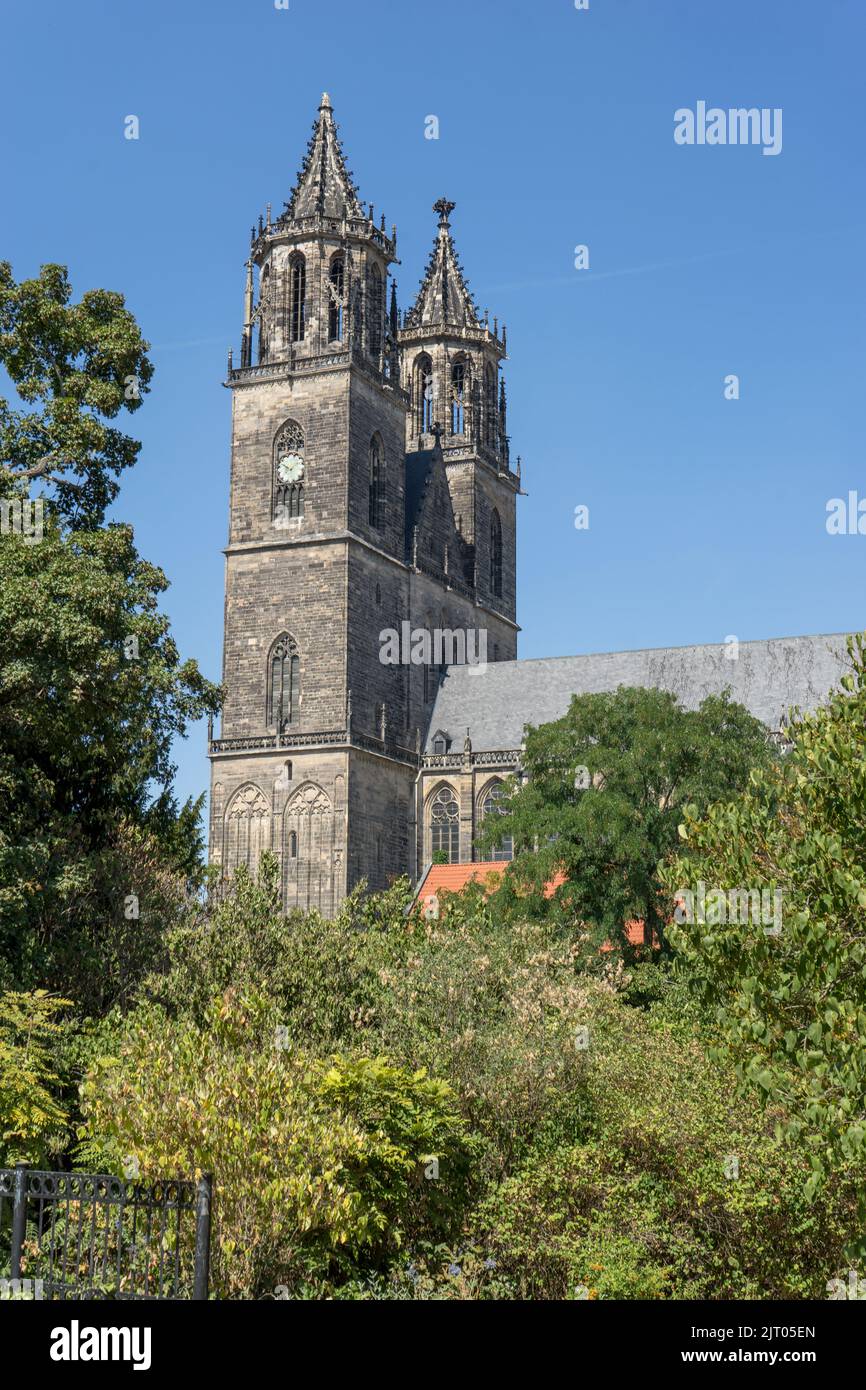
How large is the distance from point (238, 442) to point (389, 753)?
1197cm

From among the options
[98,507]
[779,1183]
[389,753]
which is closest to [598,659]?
[389,753]

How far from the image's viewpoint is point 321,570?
50.7 m

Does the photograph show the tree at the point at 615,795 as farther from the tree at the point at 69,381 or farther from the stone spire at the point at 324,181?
the stone spire at the point at 324,181

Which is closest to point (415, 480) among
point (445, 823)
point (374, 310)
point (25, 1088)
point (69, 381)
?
point (374, 310)

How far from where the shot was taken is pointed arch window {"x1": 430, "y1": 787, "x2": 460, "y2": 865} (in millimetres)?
53188

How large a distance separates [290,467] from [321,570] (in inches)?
162

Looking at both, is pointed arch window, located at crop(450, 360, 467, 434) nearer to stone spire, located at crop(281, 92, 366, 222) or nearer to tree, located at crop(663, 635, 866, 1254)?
stone spire, located at crop(281, 92, 366, 222)

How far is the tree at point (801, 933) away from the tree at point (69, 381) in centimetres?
1286

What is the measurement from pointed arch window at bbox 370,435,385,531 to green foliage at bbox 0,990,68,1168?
117ft

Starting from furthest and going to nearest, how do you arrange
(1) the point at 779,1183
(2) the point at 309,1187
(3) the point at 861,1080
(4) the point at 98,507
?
1. (4) the point at 98,507
2. (1) the point at 779,1183
3. (2) the point at 309,1187
4. (3) the point at 861,1080

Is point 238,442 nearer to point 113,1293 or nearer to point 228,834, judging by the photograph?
point 228,834

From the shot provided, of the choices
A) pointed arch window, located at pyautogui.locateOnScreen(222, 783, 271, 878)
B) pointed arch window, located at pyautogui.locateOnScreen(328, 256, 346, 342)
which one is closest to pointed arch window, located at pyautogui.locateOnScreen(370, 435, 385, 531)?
pointed arch window, located at pyautogui.locateOnScreen(328, 256, 346, 342)

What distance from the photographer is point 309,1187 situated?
13820mm

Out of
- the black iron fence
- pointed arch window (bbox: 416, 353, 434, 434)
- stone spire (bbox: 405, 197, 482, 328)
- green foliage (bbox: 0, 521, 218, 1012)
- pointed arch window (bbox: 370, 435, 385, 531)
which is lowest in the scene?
the black iron fence
